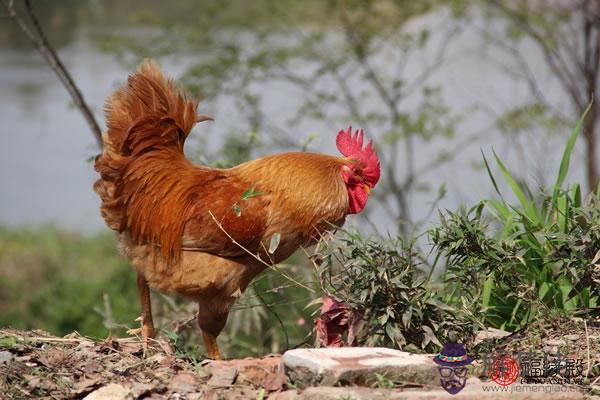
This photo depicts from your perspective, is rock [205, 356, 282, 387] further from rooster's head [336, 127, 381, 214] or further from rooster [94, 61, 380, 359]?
rooster's head [336, 127, 381, 214]

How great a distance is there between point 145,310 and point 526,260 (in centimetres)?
193

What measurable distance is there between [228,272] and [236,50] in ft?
17.0

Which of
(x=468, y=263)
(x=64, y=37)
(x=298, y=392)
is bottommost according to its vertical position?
(x=298, y=392)

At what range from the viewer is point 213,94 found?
9156 mm

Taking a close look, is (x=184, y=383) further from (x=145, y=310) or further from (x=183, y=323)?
(x=183, y=323)

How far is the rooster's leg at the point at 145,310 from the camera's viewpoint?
14.6 ft

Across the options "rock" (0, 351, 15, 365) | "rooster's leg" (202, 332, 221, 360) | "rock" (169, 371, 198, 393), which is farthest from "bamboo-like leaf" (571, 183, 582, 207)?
"rock" (0, 351, 15, 365)

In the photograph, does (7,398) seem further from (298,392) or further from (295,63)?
(295,63)

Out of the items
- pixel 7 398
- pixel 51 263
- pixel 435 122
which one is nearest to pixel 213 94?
pixel 435 122

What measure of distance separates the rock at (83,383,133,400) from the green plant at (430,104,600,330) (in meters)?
1.50

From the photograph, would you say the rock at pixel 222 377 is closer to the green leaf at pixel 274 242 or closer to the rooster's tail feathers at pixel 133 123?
the green leaf at pixel 274 242

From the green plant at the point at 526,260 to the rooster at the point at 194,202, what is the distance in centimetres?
73

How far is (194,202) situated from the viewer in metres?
4.50

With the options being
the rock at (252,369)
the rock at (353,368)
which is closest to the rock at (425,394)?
the rock at (353,368)
